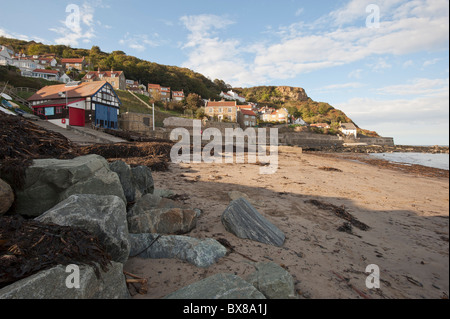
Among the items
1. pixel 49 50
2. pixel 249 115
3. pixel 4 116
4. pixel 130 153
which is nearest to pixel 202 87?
pixel 249 115

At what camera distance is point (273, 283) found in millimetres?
2250

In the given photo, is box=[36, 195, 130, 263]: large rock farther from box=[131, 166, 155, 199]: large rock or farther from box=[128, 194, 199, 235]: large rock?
box=[131, 166, 155, 199]: large rock

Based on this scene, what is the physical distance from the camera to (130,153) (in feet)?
40.0

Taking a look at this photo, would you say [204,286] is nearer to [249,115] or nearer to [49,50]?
[249,115]

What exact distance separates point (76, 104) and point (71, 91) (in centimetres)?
359

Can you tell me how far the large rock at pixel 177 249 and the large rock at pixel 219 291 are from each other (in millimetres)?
668

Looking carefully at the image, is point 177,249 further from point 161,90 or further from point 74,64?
point 74,64

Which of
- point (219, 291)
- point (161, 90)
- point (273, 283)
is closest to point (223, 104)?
point (161, 90)

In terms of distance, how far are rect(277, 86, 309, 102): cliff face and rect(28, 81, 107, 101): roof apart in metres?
135

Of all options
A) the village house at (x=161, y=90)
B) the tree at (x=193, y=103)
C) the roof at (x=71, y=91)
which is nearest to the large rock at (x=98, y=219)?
the roof at (x=71, y=91)

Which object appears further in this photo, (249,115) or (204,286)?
(249,115)

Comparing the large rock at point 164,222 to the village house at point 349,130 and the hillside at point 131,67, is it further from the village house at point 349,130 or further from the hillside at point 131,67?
the village house at point 349,130

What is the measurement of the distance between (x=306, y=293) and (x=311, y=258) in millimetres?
998

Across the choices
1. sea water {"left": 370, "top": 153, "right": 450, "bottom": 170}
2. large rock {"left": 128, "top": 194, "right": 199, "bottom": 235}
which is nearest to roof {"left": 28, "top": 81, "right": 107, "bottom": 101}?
large rock {"left": 128, "top": 194, "right": 199, "bottom": 235}
